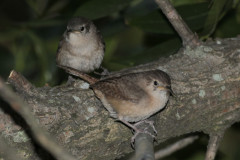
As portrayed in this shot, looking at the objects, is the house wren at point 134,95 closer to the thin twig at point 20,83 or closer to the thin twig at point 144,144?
the thin twig at point 144,144

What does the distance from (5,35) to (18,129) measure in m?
2.71

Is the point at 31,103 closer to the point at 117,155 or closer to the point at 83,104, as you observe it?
the point at 83,104

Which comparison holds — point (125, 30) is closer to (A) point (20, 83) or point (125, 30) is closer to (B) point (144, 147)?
(A) point (20, 83)

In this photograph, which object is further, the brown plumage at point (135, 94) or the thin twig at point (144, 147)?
the brown plumage at point (135, 94)

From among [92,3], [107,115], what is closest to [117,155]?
[107,115]

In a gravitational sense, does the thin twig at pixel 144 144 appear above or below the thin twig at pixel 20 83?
below

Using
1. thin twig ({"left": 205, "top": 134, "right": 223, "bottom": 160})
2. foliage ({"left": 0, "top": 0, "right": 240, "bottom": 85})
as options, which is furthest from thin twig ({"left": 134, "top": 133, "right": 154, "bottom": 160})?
foliage ({"left": 0, "top": 0, "right": 240, "bottom": 85})

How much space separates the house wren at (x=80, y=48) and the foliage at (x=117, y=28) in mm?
151

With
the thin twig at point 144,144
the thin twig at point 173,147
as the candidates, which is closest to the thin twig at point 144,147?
the thin twig at point 144,144

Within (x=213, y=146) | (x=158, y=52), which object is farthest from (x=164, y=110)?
(x=158, y=52)

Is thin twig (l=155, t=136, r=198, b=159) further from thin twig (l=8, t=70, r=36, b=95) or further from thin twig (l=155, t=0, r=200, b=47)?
thin twig (l=8, t=70, r=36, b=95)

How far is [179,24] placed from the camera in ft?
13.7

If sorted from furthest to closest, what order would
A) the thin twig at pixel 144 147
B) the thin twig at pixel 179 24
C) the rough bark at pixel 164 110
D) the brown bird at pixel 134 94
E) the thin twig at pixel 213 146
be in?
the thin twig at pixel 179 24 → the thin twig at pixel 213 146 → the brown bird at pixel 134 94 → the rough bark at pixel 164 110 → the thin twig at pixel 144 147

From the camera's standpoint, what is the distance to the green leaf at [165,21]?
14.9 ft
